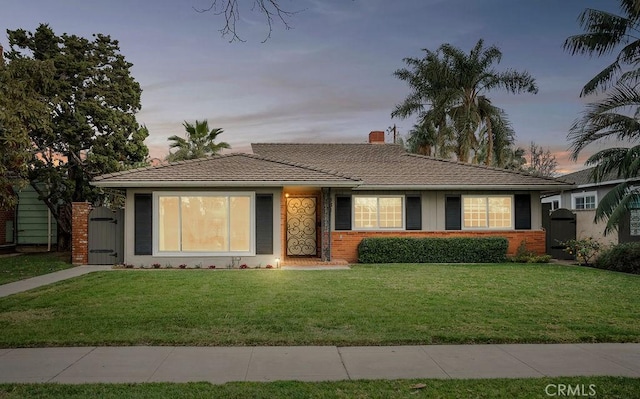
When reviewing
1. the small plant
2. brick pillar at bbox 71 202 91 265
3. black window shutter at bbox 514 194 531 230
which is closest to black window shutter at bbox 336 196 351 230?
black window shutter at bbox 514 194 531 230

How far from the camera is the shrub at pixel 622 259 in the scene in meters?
13.5

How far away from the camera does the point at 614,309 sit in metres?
7.96

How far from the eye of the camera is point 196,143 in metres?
31.9

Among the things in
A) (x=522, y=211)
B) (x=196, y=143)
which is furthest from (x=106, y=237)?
(x=196, y=143)

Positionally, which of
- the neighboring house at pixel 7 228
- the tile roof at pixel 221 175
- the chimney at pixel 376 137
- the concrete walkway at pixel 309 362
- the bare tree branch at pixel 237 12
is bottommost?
the concrete walkway at pixel 309 362

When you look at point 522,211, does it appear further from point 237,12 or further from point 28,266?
point 28,266

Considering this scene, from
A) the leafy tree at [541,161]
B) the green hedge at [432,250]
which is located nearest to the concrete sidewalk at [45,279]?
the green hedge at [432,250]

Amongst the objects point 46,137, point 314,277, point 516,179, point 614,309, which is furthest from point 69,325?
point 516,179

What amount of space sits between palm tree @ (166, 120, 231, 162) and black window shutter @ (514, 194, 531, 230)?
835 inches

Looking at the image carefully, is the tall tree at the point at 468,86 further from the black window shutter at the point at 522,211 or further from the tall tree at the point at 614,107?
the tall tree at the point at 614,107

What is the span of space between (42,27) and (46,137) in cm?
425

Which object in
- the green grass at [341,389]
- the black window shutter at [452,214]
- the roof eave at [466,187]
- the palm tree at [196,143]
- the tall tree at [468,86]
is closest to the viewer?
the green grass at [341,389]

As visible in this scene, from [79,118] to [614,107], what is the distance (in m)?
18.2

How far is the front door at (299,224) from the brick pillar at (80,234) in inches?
269
